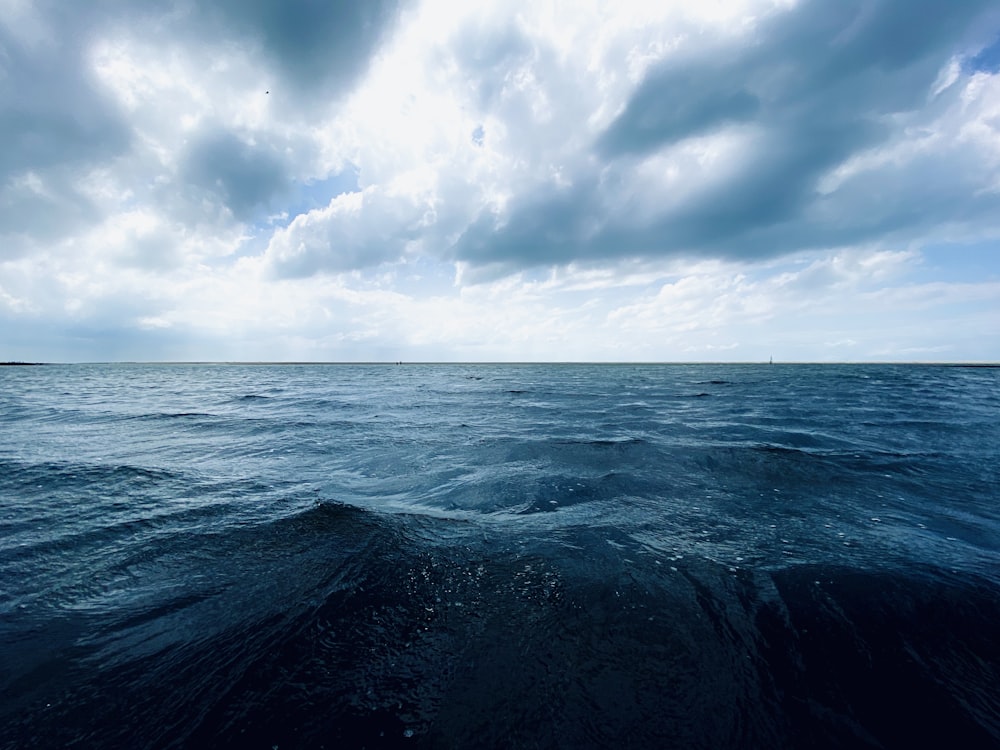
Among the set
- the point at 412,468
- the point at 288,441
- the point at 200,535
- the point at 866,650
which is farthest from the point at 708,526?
the point at 288,441

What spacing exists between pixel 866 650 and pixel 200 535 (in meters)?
8.99

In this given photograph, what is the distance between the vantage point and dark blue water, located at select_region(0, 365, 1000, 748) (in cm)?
321

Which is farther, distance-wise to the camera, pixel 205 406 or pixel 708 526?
pixel 205 406

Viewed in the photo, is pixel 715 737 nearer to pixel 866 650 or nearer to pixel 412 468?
pixel 866 650

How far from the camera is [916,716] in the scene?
128 inches

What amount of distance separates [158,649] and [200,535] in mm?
2972

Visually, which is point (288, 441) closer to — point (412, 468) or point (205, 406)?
point (412, 468)

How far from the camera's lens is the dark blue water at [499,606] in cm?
321

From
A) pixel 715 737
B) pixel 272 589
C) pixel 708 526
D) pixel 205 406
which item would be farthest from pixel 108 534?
pixel 205 406

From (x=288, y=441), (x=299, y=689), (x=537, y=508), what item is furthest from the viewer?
(x=288, y=441)

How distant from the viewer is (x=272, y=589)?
4.94 metres

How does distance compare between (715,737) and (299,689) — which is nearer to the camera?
(715,737)

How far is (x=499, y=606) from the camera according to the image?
4613mm

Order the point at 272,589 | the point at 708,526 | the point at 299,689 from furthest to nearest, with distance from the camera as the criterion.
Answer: the point at 708,526, the point at 272,589, the point at 299,689
